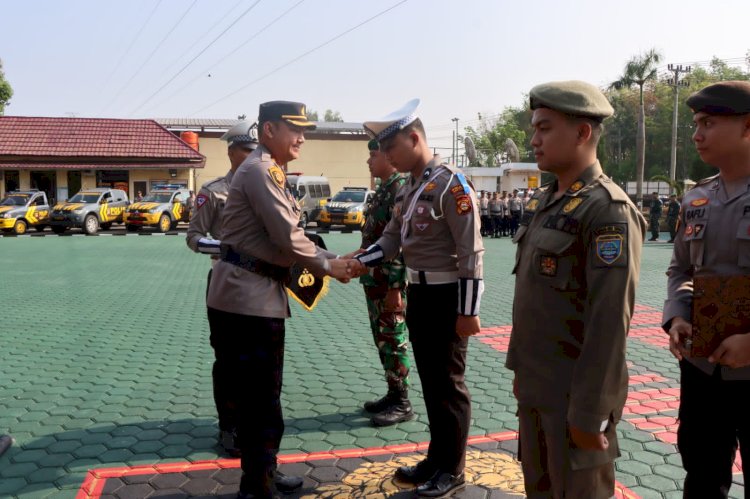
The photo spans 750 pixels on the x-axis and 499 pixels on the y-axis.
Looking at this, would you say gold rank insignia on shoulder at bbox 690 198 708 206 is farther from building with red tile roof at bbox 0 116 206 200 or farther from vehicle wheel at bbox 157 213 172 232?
building with red tile roof at bbox 0 116 206 200

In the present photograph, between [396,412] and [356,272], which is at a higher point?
[356,272]

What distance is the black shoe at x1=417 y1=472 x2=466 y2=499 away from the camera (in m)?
3.45

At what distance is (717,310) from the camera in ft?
7.64

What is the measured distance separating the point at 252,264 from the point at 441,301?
→ 1.02 metres

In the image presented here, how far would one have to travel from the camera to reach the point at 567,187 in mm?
2369

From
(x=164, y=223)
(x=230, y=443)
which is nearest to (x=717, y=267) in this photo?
(x=230, y=443)

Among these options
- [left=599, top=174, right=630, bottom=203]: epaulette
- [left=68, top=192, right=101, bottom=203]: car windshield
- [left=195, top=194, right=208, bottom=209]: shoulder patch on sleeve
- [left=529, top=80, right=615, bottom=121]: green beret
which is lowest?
[left=68, top=192, right=101, bottom=203]: car windshield

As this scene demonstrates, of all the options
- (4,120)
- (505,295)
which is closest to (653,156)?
(4,120)

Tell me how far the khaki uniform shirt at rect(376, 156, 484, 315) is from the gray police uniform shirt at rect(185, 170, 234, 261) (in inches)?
62.3

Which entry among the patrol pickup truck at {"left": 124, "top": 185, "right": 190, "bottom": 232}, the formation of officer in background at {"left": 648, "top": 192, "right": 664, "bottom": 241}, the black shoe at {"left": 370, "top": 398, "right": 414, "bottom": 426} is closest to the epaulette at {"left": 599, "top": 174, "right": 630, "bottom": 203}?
the black shoe at {"left": 370, "top": 398, "right": 414, "bottom": 426}

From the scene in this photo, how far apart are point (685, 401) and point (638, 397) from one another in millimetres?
2815

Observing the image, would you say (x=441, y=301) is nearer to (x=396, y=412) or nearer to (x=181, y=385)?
(x=396, y=412)

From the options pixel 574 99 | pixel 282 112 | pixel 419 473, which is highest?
pixel 282 112

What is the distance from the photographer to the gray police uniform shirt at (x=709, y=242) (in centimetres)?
243
